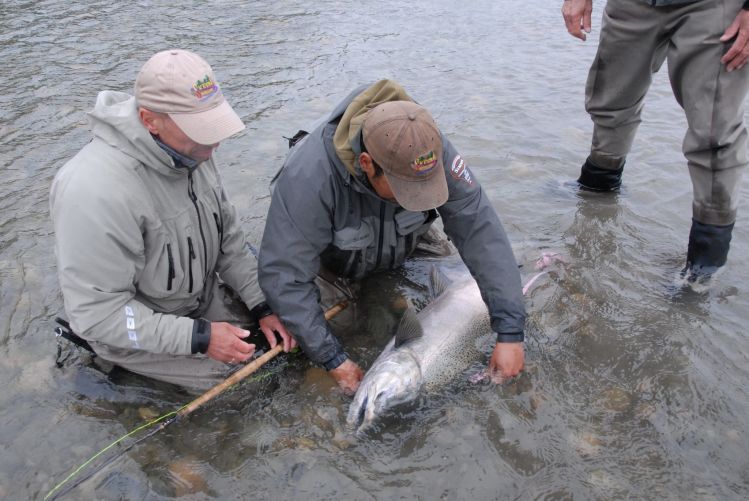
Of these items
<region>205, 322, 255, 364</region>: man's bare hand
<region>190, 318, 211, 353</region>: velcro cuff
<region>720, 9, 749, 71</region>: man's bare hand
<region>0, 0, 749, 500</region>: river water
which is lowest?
<region>0, 0, 749, 500</region>: river water

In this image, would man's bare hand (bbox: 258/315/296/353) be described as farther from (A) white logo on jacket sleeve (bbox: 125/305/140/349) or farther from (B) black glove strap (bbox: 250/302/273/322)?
(A) white logo on jacket sleeve (bbox: 125/305/140/349)

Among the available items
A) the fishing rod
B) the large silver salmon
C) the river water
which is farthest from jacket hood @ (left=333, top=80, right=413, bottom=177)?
the river water

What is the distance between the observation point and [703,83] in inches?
179

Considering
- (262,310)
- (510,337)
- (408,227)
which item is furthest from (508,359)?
(262,310)

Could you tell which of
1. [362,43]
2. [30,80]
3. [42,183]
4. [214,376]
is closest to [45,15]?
[30,80]

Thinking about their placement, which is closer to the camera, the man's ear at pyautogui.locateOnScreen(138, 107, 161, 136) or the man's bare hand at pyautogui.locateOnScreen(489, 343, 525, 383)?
the man's ear at pyautogui.locateOnScreen(138, 107, 161, 136)

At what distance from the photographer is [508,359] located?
418 cm

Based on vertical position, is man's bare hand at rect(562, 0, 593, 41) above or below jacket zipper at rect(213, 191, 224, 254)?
above

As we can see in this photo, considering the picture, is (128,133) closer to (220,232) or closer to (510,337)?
(220,232)

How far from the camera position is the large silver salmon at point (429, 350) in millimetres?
3975

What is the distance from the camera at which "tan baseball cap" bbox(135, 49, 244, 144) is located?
334 centimetres

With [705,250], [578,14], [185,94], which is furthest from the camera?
[578,14]

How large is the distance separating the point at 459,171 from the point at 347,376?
5.21 ft

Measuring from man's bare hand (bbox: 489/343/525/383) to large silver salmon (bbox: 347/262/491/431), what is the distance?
0.91 feet
